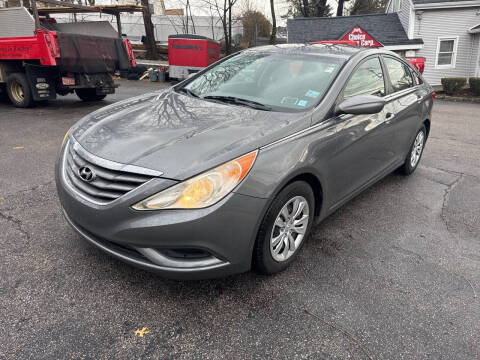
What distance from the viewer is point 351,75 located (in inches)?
127

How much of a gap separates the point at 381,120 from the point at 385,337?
2.13 m

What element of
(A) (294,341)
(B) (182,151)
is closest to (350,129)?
(B) (182,151)

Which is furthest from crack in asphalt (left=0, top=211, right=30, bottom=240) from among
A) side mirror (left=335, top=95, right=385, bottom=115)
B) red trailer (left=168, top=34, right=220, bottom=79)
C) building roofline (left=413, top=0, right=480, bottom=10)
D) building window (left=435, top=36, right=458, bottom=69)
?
building window (left=435, top=36, right=458, bottom=69)

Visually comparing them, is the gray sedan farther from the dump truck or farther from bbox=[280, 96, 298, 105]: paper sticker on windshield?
the dump truck

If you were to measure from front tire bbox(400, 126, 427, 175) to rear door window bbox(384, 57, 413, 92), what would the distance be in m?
0.71

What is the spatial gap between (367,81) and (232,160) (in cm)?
196

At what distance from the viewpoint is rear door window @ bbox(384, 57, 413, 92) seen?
4.02 metres

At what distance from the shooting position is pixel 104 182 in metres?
2.26

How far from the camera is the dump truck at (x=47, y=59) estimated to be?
26.0 feet

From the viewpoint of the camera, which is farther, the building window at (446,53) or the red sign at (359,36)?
the building window at (446,53)

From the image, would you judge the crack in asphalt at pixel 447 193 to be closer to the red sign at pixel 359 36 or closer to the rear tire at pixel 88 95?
the rear tire at pixel 88 95

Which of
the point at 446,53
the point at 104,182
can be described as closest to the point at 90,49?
the point at 104,182

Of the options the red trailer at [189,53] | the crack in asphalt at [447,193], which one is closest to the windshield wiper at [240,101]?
the crack in asphalt at [447,193]

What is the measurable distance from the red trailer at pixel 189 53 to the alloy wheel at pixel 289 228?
45.3 ft
